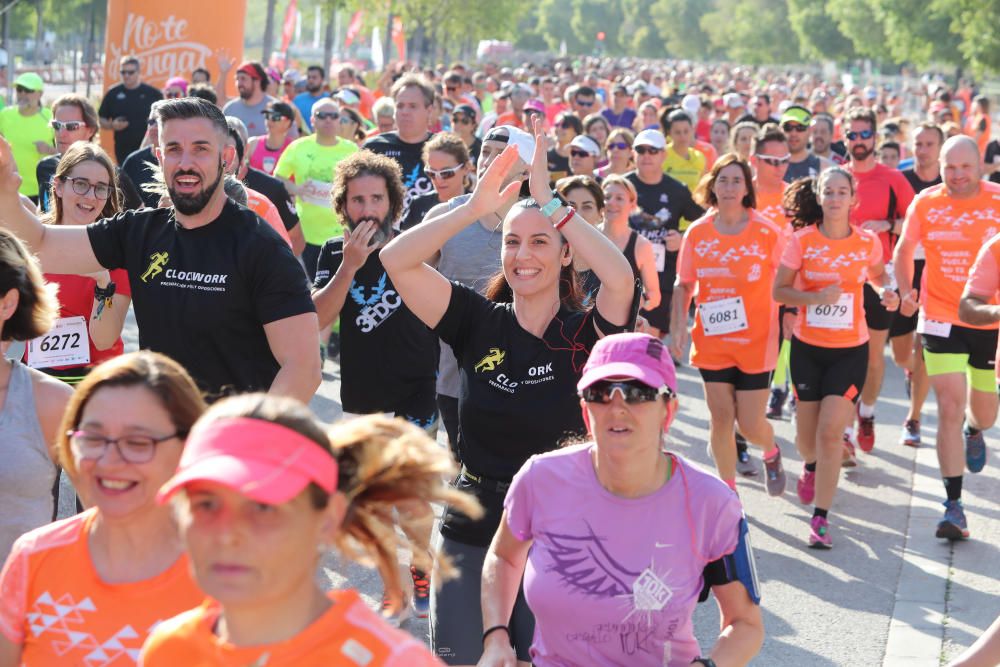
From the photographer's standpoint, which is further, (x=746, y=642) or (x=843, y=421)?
(x=843, y=421)

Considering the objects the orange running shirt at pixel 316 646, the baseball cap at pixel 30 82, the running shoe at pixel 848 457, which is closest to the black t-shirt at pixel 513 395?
the orange running shirt at pixel 316 646

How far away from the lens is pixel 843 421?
8195 mm

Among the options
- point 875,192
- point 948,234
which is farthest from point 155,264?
point 875,192

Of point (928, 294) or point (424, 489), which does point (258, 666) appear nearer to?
point (424, 489)

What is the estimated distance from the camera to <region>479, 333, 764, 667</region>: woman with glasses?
3.65 metres

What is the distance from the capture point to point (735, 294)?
27.5 ft

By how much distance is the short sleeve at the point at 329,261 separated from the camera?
6.80 metres

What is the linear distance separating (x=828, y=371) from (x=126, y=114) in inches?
394

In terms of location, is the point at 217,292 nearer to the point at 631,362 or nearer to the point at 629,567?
the point at 631,362

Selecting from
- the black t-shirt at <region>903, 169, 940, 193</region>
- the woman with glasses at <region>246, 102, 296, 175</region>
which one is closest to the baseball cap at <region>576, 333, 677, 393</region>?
the black t-shirt at <region>903, 169, 940, 193</region>

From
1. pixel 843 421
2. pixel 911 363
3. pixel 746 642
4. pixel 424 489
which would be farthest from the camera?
pixel 911 363

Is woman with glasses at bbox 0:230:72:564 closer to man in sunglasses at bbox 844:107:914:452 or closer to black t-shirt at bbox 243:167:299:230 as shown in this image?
black t-shirt at bbox 243:167:299:230

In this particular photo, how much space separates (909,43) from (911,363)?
54600 mm

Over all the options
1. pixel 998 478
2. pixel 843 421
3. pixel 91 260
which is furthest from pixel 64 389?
pixel 998 478
